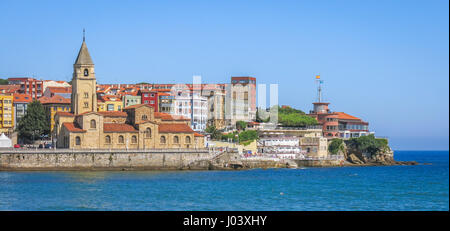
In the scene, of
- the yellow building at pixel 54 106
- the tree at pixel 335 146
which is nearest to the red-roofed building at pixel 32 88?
the yellow building at pixel 54 106

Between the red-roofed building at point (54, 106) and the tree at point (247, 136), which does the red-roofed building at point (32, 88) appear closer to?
the red-roofed building at point (54, 106)

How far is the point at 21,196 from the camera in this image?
143 ft

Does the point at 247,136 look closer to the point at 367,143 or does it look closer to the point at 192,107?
the point at 192,107

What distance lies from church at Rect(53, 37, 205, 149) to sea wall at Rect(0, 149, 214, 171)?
11.6 feet

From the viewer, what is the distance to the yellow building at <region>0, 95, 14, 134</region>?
93.9 meters

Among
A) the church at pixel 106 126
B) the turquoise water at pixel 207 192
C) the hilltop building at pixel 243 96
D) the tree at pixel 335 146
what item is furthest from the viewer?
the hilltop building at pixel 243 96

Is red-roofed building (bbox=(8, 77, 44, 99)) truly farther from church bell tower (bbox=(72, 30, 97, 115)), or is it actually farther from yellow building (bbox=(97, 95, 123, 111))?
church bell tower (bbox=(72, 30, 97, 115))

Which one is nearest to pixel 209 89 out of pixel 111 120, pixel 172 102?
pixel 172 102

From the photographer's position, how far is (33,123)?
276ft

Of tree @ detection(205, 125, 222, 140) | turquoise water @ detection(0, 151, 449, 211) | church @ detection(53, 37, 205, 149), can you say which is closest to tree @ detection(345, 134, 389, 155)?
tree @ detection(205, 125, 222, 140)

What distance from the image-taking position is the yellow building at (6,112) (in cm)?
9394

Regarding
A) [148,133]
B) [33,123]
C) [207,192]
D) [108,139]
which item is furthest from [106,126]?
[207,192]

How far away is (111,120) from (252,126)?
96.4 feet

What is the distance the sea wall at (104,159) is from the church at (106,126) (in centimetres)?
352
